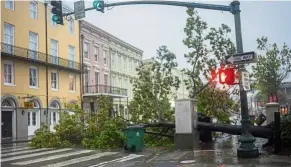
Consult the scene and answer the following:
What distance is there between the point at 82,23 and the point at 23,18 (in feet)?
30.6

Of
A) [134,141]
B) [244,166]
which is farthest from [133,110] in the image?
[244,166]

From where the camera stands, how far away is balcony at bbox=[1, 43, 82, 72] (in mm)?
27172

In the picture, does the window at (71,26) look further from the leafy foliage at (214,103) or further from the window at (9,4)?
the leafy foliage at (214,103)

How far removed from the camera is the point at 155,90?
62.8 ft

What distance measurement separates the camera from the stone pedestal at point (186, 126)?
42.0 feet

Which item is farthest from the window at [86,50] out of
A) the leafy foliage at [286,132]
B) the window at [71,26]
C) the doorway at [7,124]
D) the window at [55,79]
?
the leafy foliage at [286,132]

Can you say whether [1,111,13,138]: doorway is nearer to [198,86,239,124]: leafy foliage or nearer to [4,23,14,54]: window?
[4,23,14,54]: window

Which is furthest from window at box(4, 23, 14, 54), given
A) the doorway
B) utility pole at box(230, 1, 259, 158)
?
utility pole at box(230, 1, 259, 158)

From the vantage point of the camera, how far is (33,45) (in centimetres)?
3070

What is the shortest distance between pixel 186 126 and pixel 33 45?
21.9 m

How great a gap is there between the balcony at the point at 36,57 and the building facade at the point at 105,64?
297 centimetres

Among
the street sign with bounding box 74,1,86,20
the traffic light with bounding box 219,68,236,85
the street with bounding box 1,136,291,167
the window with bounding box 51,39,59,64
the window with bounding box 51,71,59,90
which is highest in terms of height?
the window with bounding box 51,39,59,64

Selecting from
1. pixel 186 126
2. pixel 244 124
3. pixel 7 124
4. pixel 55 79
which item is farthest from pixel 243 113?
pixel 55 79

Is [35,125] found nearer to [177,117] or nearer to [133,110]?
[133,110]
